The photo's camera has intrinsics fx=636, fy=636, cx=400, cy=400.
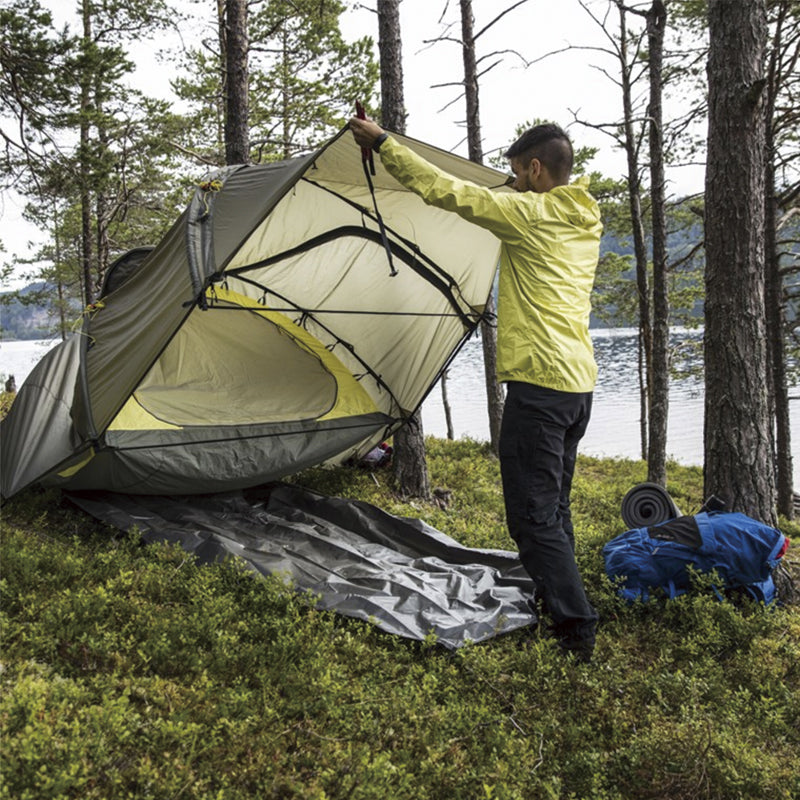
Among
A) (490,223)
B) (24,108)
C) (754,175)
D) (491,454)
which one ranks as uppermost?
(24,108)

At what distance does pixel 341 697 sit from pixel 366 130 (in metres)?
2.65

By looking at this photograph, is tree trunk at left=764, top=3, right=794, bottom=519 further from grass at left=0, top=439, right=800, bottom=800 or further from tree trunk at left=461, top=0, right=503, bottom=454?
grass at left=0, top=439, right=800, bottom=800

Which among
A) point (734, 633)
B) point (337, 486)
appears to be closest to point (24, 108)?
point (337, 486)

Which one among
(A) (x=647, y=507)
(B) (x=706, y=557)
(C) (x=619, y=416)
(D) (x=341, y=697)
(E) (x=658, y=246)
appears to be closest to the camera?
(D) (x=341, y=697)

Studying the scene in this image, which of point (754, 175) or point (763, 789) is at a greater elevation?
point (754, 175)

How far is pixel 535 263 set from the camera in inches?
122

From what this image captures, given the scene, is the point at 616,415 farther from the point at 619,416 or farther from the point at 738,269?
the point at 738,269

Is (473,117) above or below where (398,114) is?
above

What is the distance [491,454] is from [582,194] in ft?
24.0

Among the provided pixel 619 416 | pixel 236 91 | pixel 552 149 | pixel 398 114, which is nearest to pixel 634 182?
pixel 398 114

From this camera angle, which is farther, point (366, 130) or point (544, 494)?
point (366, 130)

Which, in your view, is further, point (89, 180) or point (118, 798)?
point (89, 180)

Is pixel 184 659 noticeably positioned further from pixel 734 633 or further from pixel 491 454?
pixel 491 454

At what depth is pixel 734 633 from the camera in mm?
3262
